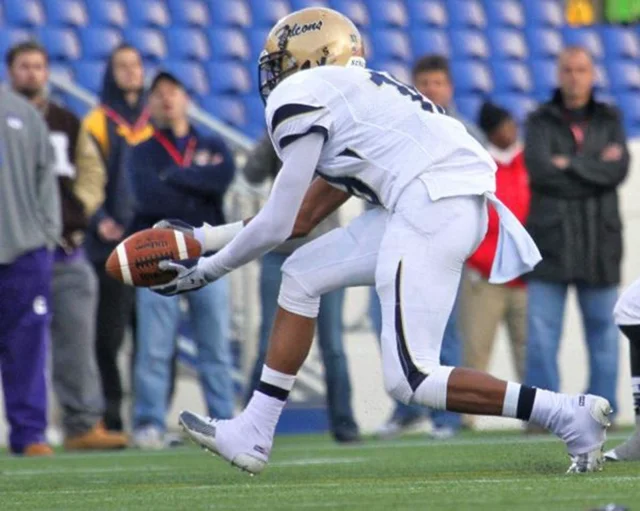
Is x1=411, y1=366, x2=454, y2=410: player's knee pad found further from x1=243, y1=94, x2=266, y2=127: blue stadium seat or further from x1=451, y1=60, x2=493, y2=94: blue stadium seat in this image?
x1=451, y1=60, x2=493, y2=94: blue stadium seat

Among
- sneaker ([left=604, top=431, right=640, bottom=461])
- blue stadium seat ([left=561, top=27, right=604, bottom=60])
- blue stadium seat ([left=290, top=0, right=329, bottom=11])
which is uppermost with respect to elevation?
blue stadium seat ([left=290, top=0, right=329, bottom=11])

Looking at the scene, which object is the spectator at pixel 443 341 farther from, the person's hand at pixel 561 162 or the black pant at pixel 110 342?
the black pant at pixel 110 342

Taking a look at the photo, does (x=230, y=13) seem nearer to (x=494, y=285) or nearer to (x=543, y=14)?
(x=543, y=14)

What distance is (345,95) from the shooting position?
5734 millimetres

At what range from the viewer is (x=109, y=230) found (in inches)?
376

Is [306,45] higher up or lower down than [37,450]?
higher up

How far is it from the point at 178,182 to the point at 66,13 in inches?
155

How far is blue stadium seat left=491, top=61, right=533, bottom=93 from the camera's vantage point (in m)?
14.1

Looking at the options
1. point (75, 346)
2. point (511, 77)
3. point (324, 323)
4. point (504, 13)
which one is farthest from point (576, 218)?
point (504, 13)

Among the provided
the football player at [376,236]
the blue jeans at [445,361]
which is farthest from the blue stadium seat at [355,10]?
the football player at [376,236]

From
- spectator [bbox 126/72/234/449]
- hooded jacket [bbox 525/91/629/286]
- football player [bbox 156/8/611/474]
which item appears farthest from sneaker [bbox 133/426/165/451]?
football player [bbox 156/8/611/474]

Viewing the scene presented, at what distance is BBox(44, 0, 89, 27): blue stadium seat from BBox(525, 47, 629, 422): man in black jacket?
4.23 m

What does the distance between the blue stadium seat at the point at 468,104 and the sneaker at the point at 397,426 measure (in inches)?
178

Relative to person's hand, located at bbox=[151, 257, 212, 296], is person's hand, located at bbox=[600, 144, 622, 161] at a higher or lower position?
higher
